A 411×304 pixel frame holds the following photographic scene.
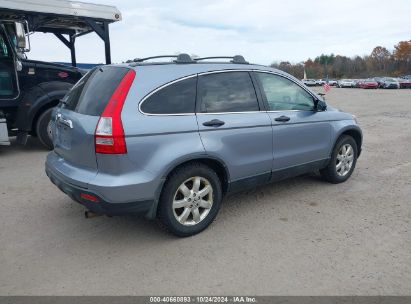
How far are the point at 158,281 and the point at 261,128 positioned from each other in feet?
6.62

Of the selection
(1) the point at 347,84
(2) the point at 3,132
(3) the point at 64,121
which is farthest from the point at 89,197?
(1) the point at 347,84

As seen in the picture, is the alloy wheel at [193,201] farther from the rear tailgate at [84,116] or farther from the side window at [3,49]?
the side window at [3,49]

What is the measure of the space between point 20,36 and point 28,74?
106 cm

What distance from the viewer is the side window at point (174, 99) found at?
339cm

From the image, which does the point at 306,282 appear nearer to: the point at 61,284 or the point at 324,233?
the point at 324,233

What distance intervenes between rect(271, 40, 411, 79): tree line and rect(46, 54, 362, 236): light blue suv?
299ft

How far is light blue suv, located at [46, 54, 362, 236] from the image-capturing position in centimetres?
322

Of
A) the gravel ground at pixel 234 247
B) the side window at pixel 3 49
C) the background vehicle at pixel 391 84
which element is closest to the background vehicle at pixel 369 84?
the background vehicle at pixel 391 84

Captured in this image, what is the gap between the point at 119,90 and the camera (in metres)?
3.33

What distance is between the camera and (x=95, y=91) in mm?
3584

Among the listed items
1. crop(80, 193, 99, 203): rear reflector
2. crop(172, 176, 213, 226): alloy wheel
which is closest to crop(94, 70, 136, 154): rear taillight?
crop(80, 193, 99, 203): rear reflector

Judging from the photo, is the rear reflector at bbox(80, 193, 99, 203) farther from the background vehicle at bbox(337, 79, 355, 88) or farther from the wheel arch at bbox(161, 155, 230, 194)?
the background vehicle at bbox(337, 79, 355, 88)

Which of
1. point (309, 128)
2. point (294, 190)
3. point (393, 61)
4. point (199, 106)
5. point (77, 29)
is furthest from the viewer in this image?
point (393, 61)

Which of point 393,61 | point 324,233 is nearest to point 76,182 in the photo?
point 324,233
